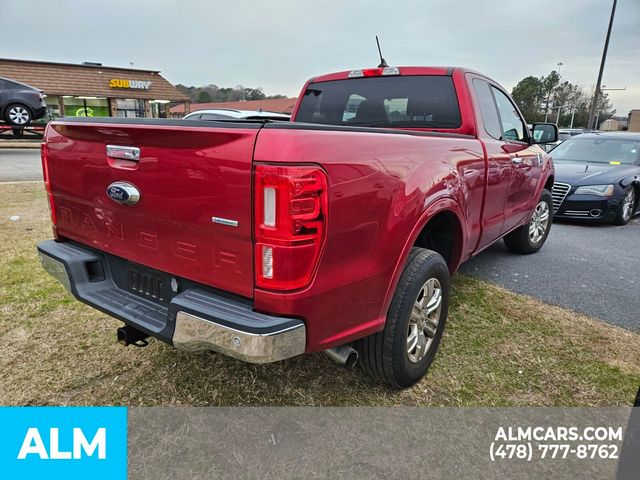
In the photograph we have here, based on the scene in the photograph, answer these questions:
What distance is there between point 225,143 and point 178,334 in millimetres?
866

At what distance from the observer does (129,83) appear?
28375mm

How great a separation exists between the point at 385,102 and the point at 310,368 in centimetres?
223

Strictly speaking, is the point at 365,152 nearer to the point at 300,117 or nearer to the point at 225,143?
the point at 225,143

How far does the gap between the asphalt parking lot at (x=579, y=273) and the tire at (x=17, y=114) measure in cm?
1733

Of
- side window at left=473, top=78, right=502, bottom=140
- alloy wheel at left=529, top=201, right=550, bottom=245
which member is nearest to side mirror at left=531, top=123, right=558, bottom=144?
alloy wheel at left=529, top=201, right=550, bottom=245

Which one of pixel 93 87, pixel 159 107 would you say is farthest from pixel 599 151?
pixel 159 107

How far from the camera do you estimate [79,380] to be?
2740 mm

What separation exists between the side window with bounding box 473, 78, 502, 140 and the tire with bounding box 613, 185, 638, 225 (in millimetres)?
4782

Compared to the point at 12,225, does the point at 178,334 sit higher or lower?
higher

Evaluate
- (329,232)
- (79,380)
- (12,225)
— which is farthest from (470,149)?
(12,225)

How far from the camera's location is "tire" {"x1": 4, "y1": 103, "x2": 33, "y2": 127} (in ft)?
52.7

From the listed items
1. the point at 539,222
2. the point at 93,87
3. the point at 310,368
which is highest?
the point at 93,87

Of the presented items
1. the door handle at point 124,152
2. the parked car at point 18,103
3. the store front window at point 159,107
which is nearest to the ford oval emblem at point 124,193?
the door handle at point 124,152

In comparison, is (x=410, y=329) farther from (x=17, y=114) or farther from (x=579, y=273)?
(x=17, y=114)
